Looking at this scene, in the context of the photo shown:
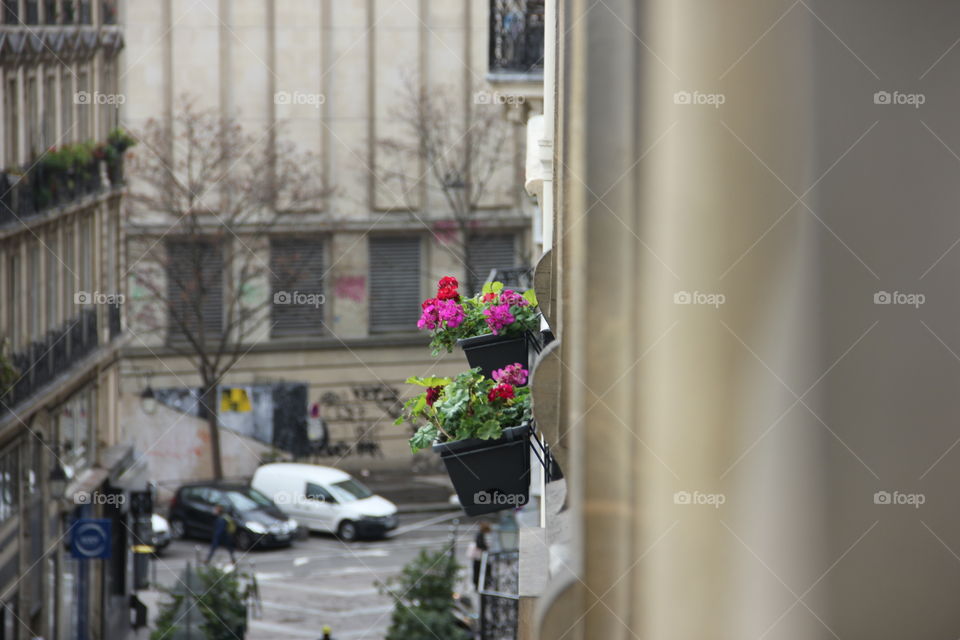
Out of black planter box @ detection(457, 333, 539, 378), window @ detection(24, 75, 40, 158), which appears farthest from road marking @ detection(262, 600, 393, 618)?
black planter box @ detection(457, 333, 539, 378)

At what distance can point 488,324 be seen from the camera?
575 cm

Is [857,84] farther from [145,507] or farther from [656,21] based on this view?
[145,507]

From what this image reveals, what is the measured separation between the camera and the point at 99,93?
21.9 meters

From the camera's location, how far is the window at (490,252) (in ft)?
84.8

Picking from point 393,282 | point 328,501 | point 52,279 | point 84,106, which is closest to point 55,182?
point 52,279

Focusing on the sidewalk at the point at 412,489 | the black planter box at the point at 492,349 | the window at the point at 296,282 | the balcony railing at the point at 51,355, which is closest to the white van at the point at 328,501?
the sidewalk at the point at 412,489

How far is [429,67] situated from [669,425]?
22768 millimetres

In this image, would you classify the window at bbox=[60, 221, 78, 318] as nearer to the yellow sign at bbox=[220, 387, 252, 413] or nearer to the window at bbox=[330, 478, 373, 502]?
the yellow sign at bbox=[220, 387, 252, 413]

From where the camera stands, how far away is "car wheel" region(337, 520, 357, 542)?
70.7 ft

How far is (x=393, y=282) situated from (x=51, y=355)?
8.75 metres

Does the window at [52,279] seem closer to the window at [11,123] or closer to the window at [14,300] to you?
the window at [14,300]

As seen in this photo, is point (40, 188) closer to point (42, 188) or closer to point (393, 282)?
point (42, 188)

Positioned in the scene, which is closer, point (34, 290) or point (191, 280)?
point (34, 290)

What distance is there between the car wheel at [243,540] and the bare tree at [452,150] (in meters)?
7.20
